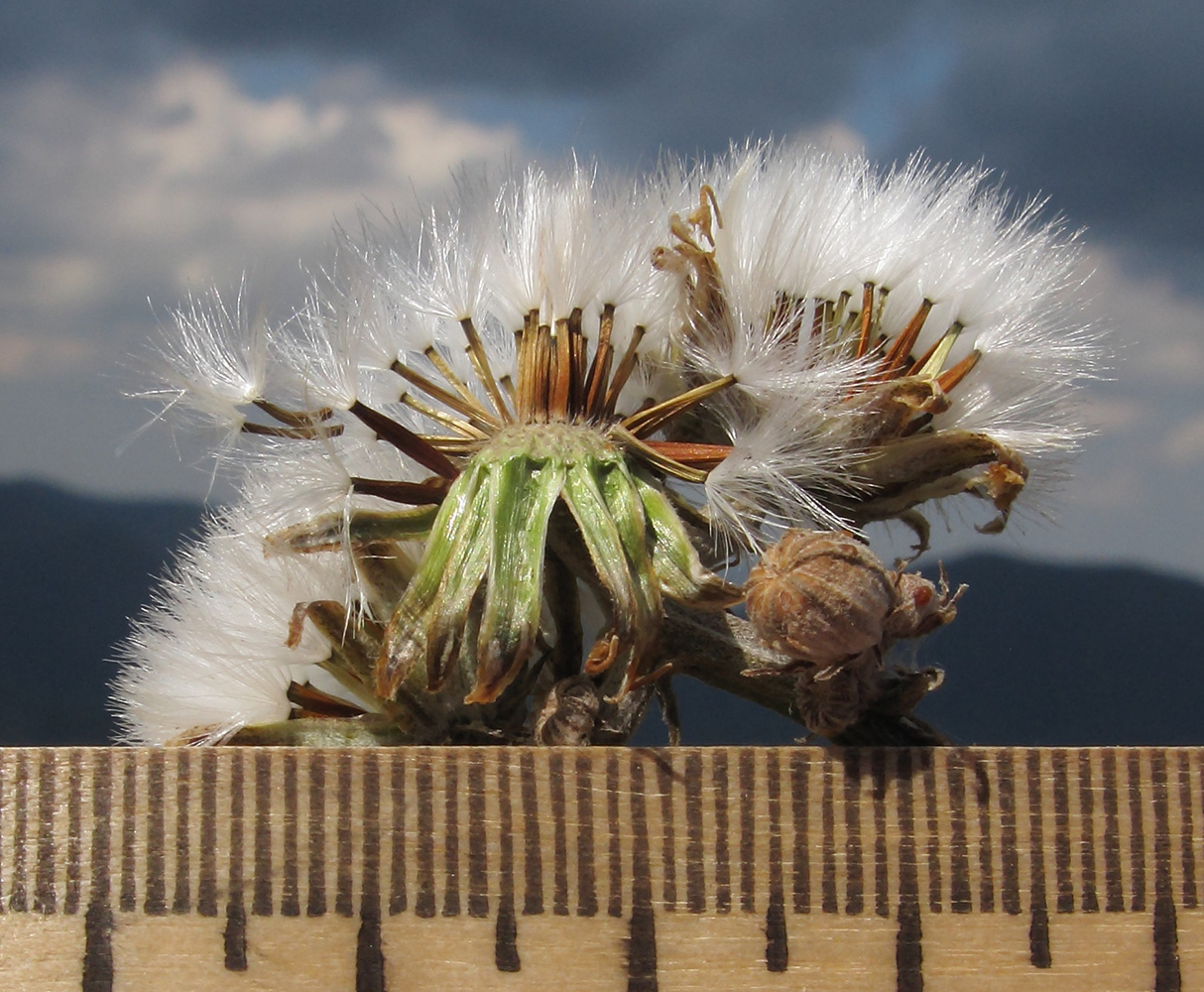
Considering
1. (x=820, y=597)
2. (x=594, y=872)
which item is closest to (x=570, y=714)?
(x=594, y=872)

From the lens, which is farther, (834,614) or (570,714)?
(570,714)

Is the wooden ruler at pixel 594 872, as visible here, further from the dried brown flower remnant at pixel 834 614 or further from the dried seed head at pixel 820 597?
the dried seed head at pixel 820 597

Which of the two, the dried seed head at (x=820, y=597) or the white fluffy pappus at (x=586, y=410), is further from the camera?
the white fluffy pappus at (x=586, y=410)

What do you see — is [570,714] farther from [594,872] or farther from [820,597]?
[820,597]

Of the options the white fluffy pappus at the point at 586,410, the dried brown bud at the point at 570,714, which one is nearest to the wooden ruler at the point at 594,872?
the dried brown bud at the point at 570,714

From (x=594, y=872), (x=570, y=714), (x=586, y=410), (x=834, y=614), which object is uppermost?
(x=586, y=410)

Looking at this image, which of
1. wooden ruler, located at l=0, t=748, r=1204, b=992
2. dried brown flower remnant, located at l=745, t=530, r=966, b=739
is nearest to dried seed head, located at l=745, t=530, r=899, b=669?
dried brown flower remnant, located at l=745, t=530, r=966, b=739

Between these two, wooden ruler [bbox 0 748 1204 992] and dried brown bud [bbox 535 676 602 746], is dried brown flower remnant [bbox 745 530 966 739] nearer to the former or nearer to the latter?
wooden ruler [bbox 0 748 1204 992]
